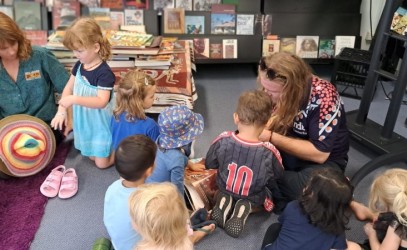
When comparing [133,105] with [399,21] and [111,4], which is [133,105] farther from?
[111,4]

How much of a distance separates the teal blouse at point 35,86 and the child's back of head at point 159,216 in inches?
55.8

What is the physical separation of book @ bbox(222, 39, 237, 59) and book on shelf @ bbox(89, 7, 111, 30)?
3.20ft

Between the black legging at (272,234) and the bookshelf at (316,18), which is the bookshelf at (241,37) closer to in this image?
the bookshelf at (316,18)

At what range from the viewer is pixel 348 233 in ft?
6.48

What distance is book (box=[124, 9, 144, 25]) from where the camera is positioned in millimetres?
3346

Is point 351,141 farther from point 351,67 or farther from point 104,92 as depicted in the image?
point 104,92

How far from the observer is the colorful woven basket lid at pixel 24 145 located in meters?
2.14

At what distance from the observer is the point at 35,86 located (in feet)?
7.82


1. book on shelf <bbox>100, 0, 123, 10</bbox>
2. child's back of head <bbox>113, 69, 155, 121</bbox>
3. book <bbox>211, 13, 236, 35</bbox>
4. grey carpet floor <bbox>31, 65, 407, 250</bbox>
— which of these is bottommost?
grey carpet floor <bbox>31, 65, 407, 250</bbox>

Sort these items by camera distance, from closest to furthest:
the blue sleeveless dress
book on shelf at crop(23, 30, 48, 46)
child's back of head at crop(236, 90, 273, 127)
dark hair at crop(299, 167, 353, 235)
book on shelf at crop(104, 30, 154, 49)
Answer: dark hair at crop(299, 167, 353, 235), child's back of head at crop(236, 90, 273, 127), the blue sleeveless dress, book on shelf at crop(104, 30, 154, 49), book on shelf at crop(23, 30, 48, 46)

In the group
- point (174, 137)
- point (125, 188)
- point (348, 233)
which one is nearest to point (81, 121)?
point (174, 137)

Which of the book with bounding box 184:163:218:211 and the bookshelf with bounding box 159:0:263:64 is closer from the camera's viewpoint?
the book with bounding box 184:163:218:211

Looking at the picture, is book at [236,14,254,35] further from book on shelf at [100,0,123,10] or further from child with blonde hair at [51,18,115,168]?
child with blonde hair at [51,18,115,168]

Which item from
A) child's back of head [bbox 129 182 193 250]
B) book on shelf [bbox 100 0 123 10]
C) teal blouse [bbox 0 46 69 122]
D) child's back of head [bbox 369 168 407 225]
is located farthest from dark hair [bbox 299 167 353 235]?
book on shelf [bbox 100 0 123 10]
